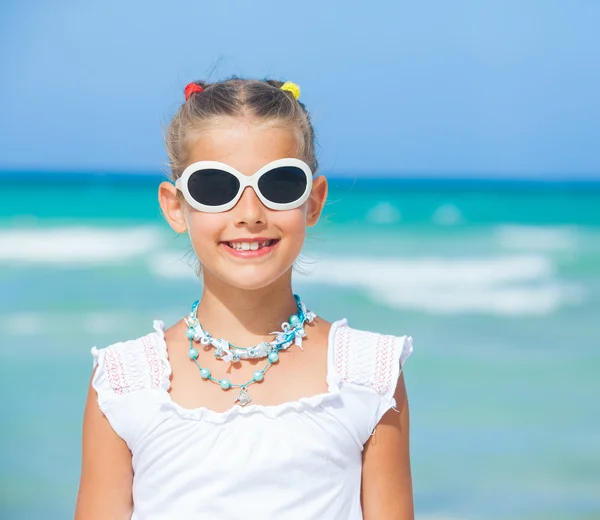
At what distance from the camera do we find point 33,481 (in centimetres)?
485

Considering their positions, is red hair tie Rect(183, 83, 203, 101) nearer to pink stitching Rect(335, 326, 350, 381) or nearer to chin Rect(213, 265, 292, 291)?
chin Rect(213, 265, 292, 291)

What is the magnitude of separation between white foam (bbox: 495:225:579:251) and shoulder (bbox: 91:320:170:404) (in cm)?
1148

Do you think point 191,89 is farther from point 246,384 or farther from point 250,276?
point 246,384

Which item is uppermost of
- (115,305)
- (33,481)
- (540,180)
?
(540,180)

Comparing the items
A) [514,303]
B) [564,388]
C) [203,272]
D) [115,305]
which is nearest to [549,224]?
[514,303]

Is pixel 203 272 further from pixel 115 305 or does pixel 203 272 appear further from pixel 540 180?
pixel 540 180

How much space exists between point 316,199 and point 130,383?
573 millimetres

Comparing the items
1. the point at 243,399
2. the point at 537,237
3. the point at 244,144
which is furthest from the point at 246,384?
the point at 537,237

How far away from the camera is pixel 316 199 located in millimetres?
2230

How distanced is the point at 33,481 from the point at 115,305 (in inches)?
173

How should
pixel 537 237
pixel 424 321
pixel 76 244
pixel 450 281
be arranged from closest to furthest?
pixel 424 321 → pixel 450 281 → pixel 76 244 → pixel 537 237

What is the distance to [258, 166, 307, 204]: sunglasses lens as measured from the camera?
203 cm

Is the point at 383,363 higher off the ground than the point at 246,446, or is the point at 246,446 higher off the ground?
the point at 383,363

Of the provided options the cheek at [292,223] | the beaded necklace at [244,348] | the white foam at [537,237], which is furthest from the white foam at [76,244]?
the cheek at [292,223]
